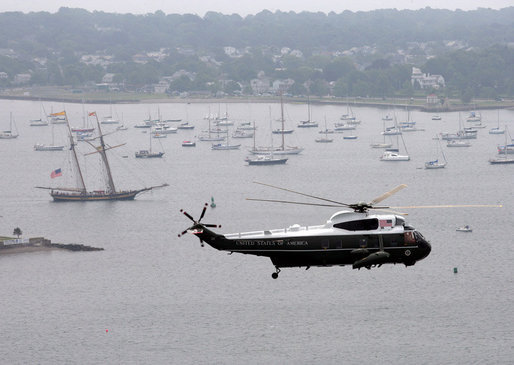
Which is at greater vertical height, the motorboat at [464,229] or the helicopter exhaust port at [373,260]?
the helicopter exhaust port at [373,260]

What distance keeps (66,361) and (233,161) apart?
353 feet

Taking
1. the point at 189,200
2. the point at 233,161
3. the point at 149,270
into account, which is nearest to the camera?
the point at 149,270

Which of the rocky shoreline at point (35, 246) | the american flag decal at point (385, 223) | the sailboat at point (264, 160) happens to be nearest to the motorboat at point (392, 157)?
the sailboat at point (264, 160)

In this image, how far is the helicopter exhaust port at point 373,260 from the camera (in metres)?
40.5

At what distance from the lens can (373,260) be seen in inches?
1599

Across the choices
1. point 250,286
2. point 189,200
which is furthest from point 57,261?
point 189,200

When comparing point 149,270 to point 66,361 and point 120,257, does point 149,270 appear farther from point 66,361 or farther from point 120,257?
point 66,361

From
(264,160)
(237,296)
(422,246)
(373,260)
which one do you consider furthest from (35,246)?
(373,260)

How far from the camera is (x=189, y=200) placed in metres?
147

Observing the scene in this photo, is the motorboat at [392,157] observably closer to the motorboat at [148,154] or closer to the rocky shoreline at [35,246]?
the motorboat at [148,154]

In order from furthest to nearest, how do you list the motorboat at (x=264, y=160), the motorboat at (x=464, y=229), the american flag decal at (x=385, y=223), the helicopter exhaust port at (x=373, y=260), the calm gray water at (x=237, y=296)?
the motorboat at (x=264, y=160) → the motorboat at (x=464, y=229) → the calm gray water at (x=237, y=296) → the american flag decal at (x=385, y=223) → the helicopter exhaust port at (x=373, y=260)

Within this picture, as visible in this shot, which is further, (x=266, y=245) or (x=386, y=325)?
(x=386, y=325)

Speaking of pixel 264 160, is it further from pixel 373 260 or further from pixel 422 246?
pixel 373 260

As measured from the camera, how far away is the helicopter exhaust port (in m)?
40.5
